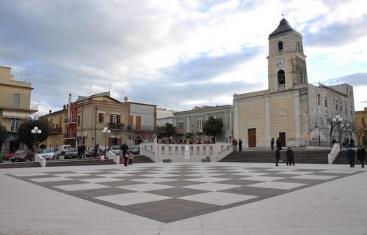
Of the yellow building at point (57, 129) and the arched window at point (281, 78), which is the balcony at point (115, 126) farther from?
the arched window at point (281, 78)

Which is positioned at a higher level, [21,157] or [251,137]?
[251,137]

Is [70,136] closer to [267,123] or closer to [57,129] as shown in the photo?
[57,129]

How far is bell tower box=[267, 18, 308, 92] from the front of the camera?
135 ft

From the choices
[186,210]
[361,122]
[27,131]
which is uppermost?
[361,122]

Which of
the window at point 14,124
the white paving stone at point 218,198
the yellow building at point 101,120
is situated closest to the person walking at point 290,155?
the white paving stone at point 218,198

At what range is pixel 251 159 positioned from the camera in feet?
97.5

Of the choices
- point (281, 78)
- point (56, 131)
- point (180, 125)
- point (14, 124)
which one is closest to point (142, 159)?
point (281, 78)

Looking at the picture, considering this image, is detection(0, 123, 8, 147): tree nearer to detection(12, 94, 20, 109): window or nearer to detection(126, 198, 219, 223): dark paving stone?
detection(12, 94, 20, 109): window

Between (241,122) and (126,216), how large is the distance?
39.4 m

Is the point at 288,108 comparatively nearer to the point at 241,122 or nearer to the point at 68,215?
the point at 241,122

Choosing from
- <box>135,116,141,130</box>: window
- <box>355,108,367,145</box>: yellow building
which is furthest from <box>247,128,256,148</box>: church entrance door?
<box>355,108,367,145</box>: yellow building

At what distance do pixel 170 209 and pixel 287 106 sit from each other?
35.5 m

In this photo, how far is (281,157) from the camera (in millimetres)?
28859

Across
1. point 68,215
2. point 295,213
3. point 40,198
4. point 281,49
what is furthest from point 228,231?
point 281,49
